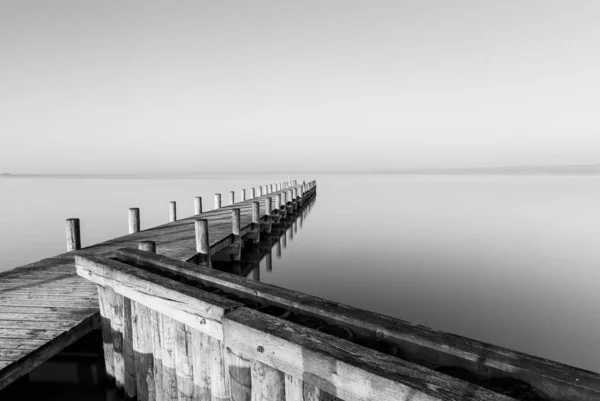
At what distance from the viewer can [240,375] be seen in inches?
110

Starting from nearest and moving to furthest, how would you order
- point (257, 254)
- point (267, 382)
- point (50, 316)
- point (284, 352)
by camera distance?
point (284, 352) → point (267, 382) → point (50, 316) → point (257, 254)

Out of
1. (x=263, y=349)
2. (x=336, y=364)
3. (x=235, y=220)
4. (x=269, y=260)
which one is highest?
(x=336, y=364)

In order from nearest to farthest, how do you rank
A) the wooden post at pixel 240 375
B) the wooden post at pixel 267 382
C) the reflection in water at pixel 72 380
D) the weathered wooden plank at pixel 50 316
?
the wooden post at pixel 267 382 → the wooden post at pixel 240 375 → the weathered wooden plank at pixel 50 316 → the reflection in water at pixel 72 380

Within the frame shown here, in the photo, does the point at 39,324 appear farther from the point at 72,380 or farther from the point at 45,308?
the point at 72,380

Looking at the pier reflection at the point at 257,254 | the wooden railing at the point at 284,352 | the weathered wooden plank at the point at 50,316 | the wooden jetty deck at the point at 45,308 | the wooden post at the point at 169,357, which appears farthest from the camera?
the pier reflection at the point at 257,254

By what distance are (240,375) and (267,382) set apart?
0.33m

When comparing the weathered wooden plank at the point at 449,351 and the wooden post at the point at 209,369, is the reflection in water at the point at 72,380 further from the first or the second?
the weathered wooden plank at the point at 449,351

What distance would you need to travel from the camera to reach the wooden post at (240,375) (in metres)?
2.78

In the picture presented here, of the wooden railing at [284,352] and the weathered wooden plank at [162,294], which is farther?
the weathered wooden plank at [162,294]

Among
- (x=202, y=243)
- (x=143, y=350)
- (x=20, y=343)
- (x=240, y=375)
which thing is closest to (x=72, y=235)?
(x=202, y=243)

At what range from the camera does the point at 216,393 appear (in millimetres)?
3230

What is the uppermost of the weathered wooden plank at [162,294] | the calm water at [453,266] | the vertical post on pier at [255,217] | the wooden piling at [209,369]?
the weathered wooden plank at [162,294]

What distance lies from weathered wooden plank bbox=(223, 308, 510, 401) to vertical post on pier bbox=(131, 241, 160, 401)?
179cm

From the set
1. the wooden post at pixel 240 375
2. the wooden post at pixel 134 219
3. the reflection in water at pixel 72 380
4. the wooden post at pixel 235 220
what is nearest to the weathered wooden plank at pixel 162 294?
the wooden post at pixel 240 375
